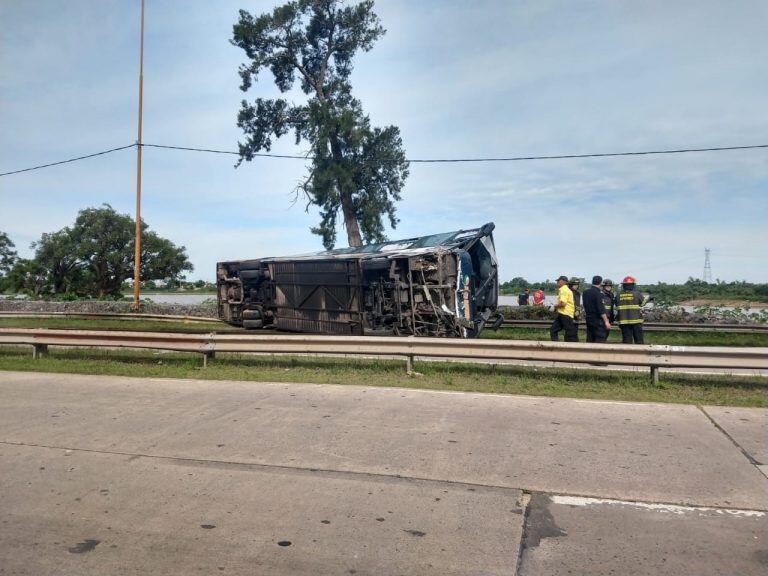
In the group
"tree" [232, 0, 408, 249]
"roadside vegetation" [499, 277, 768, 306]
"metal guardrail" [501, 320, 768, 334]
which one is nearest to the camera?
"metal guardrail" [501, 320, 768, 334]

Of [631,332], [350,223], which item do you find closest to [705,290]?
[350,223]

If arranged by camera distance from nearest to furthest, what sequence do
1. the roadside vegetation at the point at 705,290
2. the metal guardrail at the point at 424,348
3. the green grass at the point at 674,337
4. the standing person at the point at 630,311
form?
the metal guardrail at the point at 424,348
the standing person at the point at 630,311
the green grass at the point at 674,337
the roadside vegetation at the point at 705,290

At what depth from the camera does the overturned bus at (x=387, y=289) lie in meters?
13.1

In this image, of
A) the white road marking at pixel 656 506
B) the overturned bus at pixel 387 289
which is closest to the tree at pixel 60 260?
the overturned bus at pixel 387 289

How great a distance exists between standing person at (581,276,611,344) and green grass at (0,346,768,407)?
6.52 feet

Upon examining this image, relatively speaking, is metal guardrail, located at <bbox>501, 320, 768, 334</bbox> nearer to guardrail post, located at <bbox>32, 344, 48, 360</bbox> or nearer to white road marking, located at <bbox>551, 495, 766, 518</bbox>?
white road marking, located at <bbox>551, 495, 766, 518</bbox>

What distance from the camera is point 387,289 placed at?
44.9ft

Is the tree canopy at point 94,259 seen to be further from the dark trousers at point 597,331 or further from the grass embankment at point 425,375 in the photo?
the dark trousers at point 597,331

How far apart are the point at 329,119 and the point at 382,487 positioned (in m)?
26.5

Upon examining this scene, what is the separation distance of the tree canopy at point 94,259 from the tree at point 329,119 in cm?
1375

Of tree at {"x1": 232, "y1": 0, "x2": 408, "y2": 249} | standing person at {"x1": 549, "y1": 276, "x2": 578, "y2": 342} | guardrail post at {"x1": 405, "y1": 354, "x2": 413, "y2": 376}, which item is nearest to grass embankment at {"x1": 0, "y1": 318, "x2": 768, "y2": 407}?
guardrail post at {"x1": 405, "y1": 354, "x2": 413, "y2": 376}

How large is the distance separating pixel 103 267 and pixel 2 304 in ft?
29.5

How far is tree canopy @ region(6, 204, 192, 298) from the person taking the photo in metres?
40.1

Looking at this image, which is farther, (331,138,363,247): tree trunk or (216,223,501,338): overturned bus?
(331,138,363,247): tree trunk
